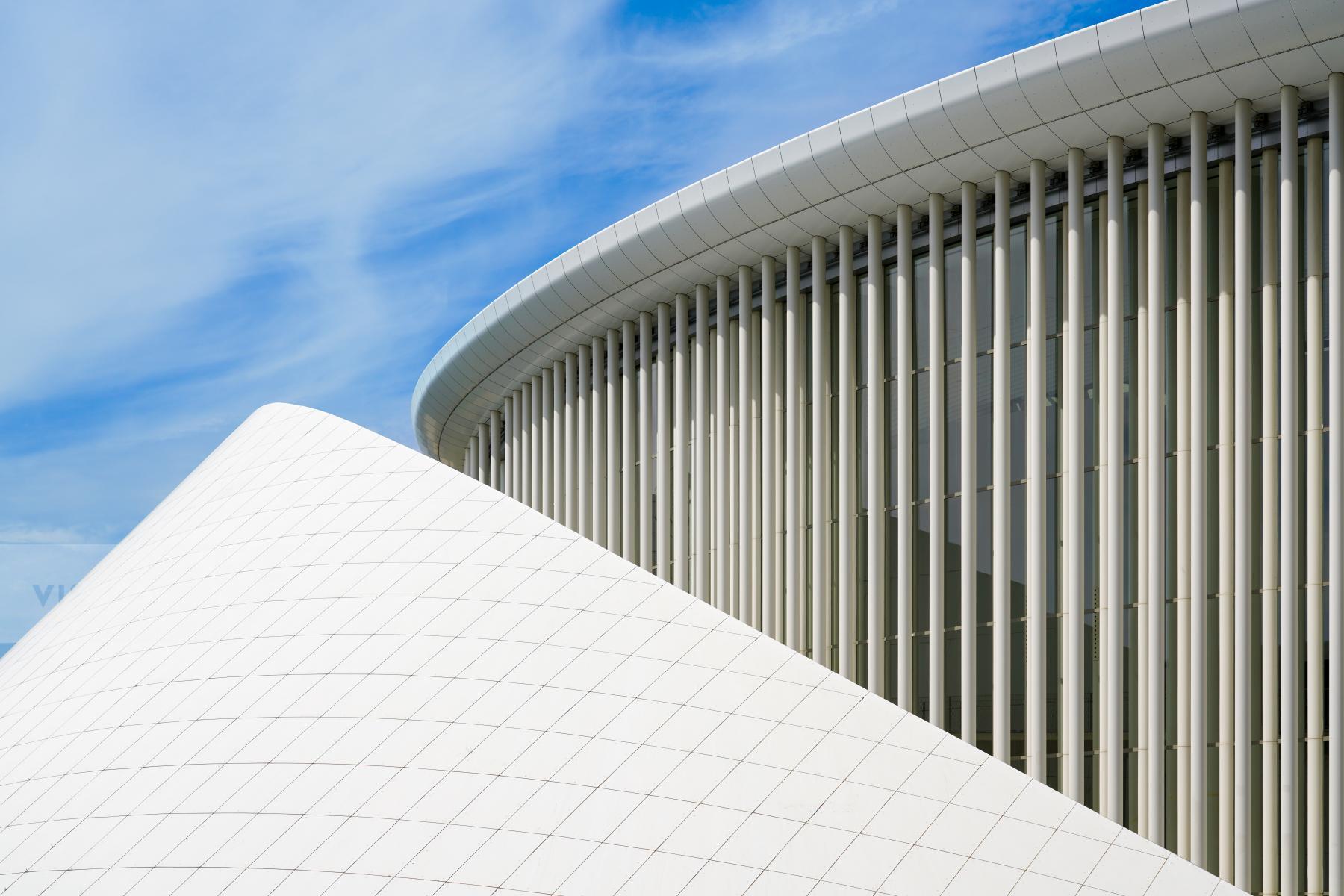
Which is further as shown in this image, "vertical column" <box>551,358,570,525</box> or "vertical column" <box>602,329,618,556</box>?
Result: "vertical column" <box>551,358,570,525</box>

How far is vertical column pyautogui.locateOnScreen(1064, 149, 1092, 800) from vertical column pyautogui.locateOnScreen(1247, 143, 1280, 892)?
8.15ft

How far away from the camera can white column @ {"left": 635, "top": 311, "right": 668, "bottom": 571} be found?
28469 mm

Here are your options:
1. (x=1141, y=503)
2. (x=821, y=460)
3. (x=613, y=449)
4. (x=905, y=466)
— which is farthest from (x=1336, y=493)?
(x=613, y=449)

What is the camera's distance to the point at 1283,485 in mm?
17688

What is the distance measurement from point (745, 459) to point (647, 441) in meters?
3.85

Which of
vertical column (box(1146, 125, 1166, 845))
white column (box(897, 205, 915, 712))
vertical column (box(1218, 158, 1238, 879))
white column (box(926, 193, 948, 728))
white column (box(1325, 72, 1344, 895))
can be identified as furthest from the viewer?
white column (box(897, 205, 915, 712))

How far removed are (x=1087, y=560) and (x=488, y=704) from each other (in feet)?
31.1

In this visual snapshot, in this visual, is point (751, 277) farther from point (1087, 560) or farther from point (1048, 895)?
point (1048, 895)

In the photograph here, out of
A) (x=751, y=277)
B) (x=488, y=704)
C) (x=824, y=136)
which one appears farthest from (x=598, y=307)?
(x=488, y=704)

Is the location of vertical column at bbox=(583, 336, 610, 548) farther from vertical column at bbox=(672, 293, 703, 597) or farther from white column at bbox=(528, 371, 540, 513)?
vertical column at bbox=(672, 293, 703, 597)

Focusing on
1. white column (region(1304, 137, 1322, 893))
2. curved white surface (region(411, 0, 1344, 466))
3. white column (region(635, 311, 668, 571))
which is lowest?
white column (region(1304, 137, 1322, 893))

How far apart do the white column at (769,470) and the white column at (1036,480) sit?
18.4 feet

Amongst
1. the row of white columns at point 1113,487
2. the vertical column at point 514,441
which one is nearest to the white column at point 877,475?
the row of white columns at point 1113,487

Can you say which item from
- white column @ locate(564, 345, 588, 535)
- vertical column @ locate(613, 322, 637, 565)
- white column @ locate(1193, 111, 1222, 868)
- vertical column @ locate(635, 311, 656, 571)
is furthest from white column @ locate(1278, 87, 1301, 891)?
white column @ locate(564, 345, 588, 535)
